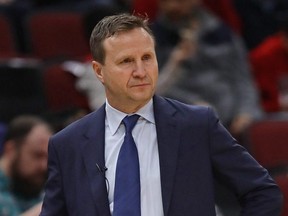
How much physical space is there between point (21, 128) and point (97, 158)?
1850mm

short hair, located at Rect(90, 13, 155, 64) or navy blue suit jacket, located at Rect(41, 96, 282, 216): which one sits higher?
short hair, located at Rect(90, 13, 155, 64)

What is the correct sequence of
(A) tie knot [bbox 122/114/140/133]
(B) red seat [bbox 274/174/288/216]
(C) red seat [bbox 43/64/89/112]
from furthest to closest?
(C) red seat [bbox 43/64/89/112]
(B) red seat [bbox 274/174/288/216]
(A) tie knot [bbox 122/114/140/133]

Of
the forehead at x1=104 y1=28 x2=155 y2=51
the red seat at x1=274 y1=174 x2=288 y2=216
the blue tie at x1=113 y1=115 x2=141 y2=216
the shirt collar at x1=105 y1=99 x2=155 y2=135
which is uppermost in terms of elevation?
the forehead at x1=104 y1=28 x2=155 y2=51

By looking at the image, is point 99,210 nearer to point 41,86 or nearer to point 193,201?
point 193,201

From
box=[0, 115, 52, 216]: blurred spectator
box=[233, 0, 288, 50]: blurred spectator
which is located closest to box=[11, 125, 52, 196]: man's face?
box=[0, 115, 52, 216]: blurred spectator

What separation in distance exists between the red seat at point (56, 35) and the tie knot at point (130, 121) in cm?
340

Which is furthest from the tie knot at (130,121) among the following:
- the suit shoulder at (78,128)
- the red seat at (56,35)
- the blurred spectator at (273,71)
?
the red seat at (56,35)

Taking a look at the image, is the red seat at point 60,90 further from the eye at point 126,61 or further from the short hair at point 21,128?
the eye at point 126,61

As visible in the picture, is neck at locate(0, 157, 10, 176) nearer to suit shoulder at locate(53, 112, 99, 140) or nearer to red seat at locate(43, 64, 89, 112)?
red seat at locate(43, 64, 89, 112)

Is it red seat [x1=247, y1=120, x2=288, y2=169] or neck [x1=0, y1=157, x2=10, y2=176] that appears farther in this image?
red seat [x1=247, y1=120, x2=288, y2=169]

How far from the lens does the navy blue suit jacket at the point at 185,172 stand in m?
2.53

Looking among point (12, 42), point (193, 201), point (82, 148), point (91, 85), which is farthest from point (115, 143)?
point (12, 42)

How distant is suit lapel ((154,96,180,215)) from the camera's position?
2508 millimetres

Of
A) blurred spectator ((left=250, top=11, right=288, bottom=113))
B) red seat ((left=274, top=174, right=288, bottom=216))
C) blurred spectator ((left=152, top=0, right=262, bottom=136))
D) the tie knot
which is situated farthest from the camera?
blurred spectator ((left=250, top=11, right=288, bottom=113))
